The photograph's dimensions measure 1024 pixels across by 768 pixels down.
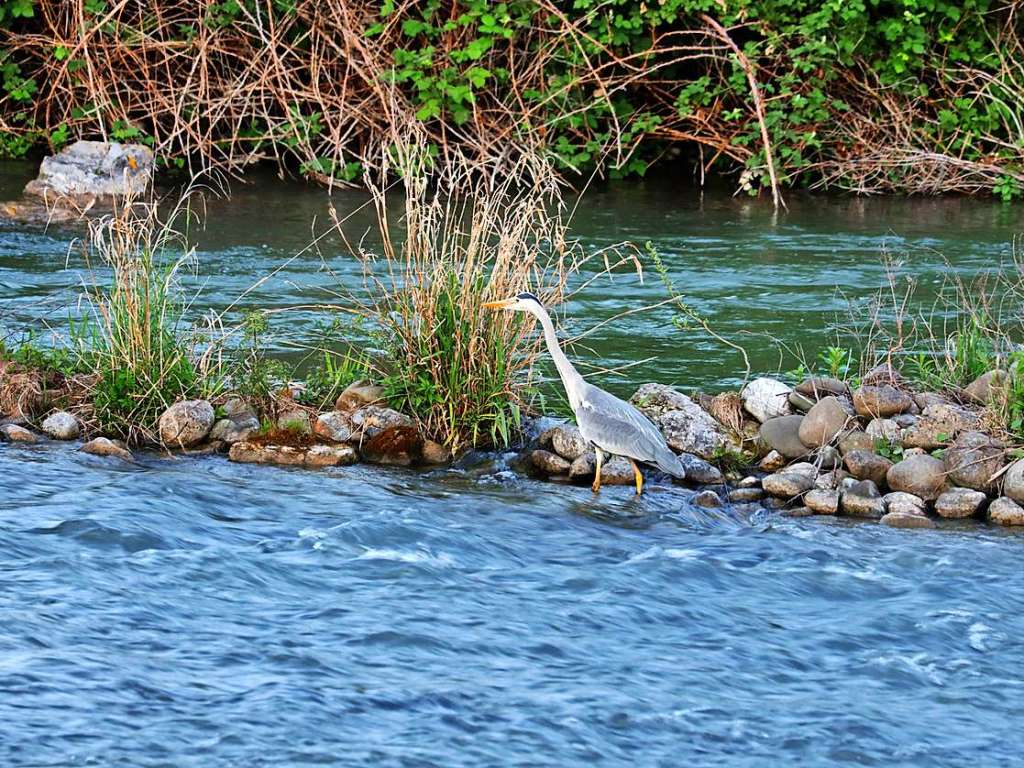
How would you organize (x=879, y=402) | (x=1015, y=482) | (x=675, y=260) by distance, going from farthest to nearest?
1. (x=675, y=260)
2. (x=879, y=402)
3. (x=1015, y=482)

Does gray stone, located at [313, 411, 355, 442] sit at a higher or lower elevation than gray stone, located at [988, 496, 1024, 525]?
higher

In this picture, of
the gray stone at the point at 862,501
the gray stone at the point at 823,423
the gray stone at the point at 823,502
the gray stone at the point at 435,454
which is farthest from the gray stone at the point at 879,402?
the gray stone at the point at 435,454

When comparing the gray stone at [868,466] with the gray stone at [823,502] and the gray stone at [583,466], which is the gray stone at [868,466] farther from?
the gray stone at [583,466]

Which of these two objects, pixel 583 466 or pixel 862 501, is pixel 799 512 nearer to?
pixel 862 501

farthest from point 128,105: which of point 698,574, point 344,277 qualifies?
point 698,574

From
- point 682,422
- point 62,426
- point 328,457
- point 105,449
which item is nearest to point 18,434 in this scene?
point 62,426

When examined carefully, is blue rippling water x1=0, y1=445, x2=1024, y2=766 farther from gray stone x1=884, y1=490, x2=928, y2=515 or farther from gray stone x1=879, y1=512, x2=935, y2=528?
gray stone x1=884, y1=490, x2=928, y2=515

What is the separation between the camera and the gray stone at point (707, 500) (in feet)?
24.0

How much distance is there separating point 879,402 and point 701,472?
108 centimetres

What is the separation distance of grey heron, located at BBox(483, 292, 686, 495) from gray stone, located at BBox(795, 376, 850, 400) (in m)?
1.01

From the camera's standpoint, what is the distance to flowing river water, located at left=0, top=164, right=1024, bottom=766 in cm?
507

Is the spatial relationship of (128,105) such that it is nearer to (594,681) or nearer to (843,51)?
(843,51)

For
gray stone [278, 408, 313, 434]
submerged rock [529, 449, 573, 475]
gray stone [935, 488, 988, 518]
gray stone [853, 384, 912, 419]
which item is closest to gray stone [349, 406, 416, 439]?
gray stone [278, 408, 313, 434]

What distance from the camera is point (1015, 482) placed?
283 inches
